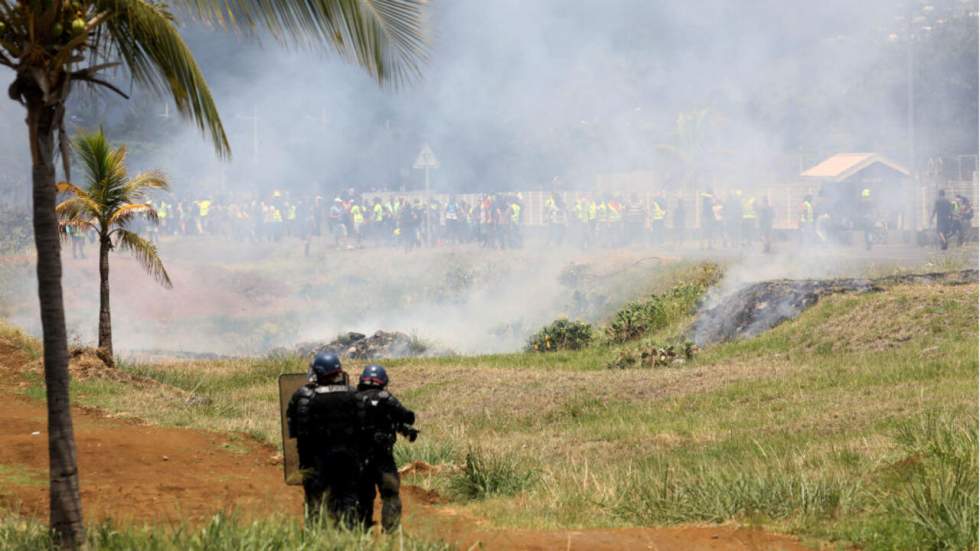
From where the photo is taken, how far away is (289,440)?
8.09 m

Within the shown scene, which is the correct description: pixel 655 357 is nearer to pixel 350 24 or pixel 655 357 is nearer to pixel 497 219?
pixel 350 24

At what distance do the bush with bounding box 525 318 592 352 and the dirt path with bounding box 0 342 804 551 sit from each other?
1236 centimetres

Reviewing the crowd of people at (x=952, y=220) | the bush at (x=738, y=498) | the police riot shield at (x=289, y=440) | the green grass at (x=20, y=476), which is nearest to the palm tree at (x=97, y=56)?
the police riot shield at (x=289, y=440)

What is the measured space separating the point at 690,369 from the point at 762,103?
1174 inches

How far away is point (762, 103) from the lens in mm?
46906

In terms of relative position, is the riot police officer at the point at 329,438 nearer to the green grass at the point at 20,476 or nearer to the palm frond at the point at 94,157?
the green grass at the point at 20,476

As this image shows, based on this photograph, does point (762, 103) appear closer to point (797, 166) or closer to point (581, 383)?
point (797, 166)

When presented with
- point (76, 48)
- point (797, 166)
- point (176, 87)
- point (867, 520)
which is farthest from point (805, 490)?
point (797, 166)

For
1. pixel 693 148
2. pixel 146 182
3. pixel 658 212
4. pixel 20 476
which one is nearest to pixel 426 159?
pixel 658 212

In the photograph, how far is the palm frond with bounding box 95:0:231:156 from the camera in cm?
709

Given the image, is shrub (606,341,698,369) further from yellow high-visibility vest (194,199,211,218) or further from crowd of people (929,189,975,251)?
yellow high-visibility vest (194,199,211,218)

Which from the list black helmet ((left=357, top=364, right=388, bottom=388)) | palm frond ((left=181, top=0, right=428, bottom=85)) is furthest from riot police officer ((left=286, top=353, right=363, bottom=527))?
palm frond ((left=181, top=0, right=428, bottom=85))

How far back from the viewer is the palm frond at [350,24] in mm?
7008

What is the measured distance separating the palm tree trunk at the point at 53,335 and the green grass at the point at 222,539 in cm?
15
